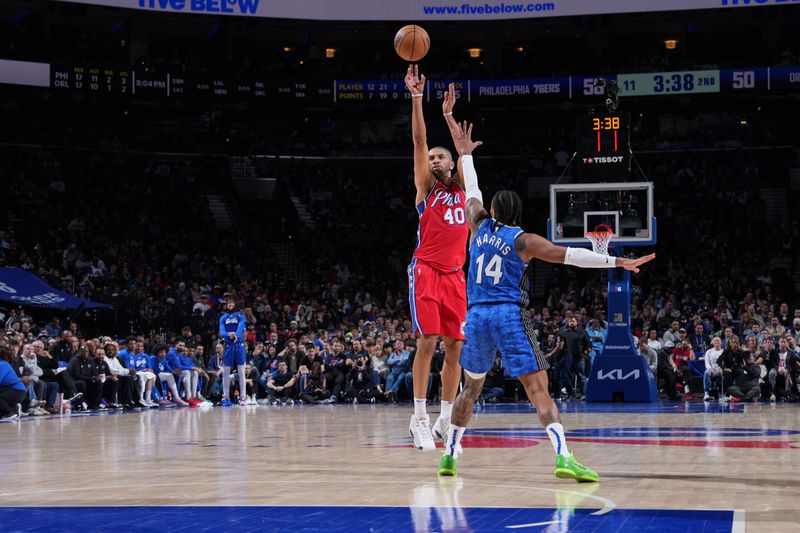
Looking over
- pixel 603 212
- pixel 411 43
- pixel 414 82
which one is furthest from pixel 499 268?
pixel 603 212

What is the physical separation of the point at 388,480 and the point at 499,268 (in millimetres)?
1499

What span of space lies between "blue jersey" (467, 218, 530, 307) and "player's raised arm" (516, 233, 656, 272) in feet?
0.24

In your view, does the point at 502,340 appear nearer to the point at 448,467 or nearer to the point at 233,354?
the point at 448,467

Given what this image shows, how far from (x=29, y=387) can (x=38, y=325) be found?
27.2 ft

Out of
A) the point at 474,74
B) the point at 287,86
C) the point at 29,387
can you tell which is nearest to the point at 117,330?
the point at 29,387

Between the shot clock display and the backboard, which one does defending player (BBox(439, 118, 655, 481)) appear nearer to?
the backboard

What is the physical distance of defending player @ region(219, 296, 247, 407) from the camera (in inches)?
746

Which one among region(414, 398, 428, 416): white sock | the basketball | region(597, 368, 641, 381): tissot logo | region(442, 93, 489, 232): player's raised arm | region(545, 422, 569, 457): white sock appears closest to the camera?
region(545, 422, 569, 457): white sock

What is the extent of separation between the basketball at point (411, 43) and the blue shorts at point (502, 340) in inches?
117

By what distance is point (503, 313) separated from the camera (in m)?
6.54

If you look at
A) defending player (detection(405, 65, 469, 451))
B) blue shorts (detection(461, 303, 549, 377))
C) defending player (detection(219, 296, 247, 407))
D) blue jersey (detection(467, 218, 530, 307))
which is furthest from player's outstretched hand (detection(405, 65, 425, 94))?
defending player (detection(219, 296, 247, 407))

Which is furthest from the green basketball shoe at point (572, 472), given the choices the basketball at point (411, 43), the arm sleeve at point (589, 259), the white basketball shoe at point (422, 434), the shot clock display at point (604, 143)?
the shot clock display at point (604, 143)

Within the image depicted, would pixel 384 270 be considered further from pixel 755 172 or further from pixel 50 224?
pixel 755 172

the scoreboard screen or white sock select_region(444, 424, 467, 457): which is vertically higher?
the scoreboard screen
